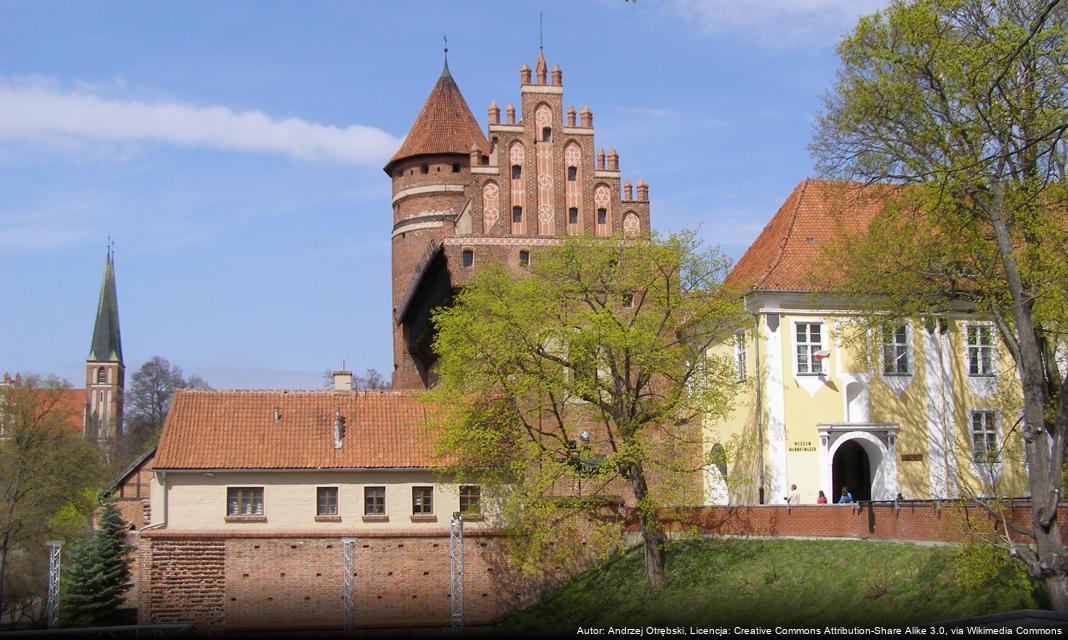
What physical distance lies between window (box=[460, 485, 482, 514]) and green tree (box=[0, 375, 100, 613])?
1923 cm

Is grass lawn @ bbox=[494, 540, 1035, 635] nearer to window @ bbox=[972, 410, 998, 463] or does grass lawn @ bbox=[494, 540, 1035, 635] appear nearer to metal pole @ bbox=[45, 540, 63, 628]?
window @ bbox=[972, 410, 998, 463]

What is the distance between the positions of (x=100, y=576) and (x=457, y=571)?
1051 centimetres

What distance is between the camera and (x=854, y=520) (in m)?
25.6

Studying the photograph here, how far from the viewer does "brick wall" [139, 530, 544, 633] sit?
2994 cm

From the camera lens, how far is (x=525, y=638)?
86.8 ft

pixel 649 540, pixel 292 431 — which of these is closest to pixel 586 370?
pixel 649 540

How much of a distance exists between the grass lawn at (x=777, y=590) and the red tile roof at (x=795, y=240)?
6473mm

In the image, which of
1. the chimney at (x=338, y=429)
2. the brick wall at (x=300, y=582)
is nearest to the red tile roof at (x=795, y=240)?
the brick wall at (x=300, y=582)

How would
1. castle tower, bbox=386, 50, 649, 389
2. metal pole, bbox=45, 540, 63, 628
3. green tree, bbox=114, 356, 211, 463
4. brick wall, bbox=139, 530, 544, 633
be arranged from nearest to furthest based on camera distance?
brick wall, bbox=139, 530, 544, 633 < metal pole, bbox=45, 540, 63, 628 < castle tower, bbox=386, 50, 649, 389 < green tree, bbox=114, 356, 211, 463

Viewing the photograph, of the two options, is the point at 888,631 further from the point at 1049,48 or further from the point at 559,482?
the point at 559,482

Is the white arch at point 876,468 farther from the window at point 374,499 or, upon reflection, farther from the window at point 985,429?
the window at point 374,499

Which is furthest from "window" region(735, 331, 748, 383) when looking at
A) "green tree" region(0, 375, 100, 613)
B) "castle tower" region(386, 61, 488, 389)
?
"green tree" region(0, 375, 100, 613)

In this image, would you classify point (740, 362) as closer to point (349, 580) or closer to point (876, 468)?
point (876, 468)

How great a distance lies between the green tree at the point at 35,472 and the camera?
1766 inches
